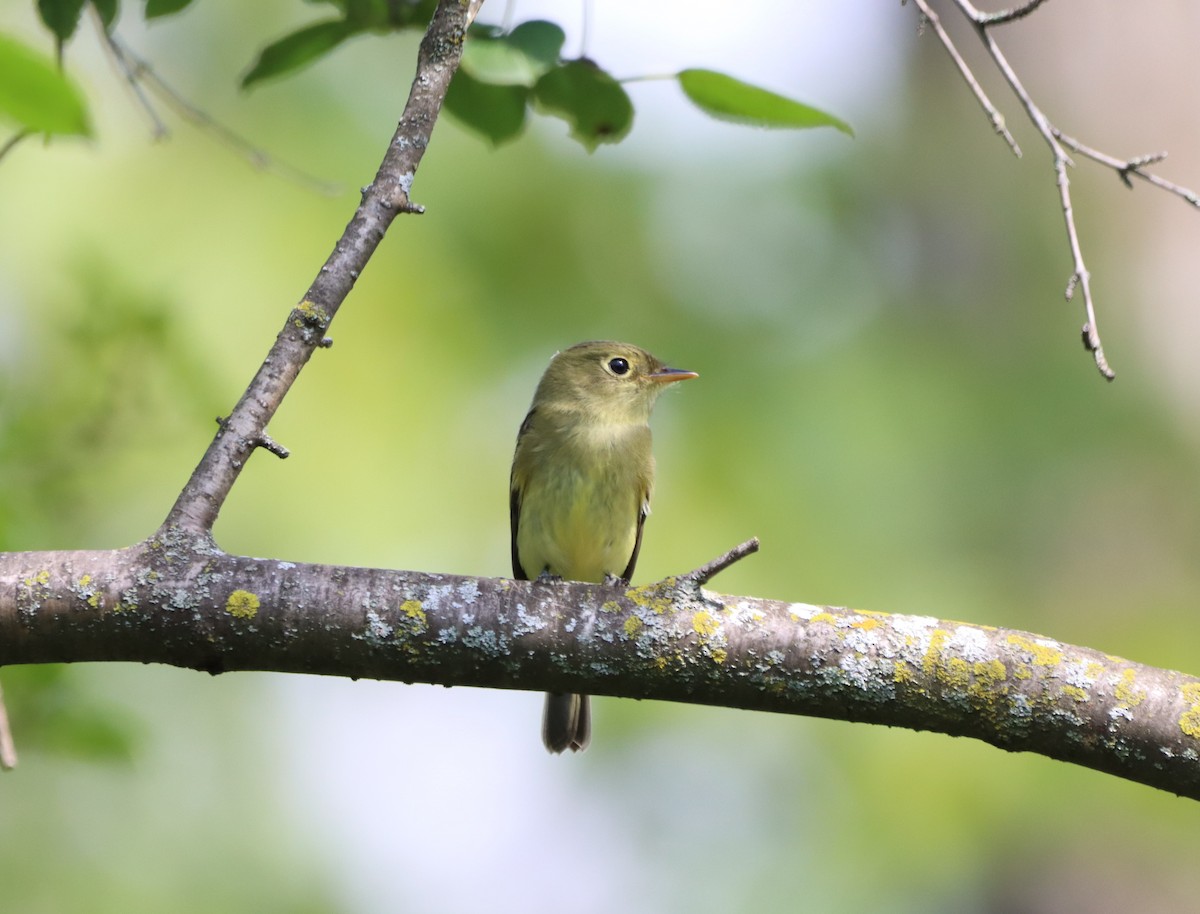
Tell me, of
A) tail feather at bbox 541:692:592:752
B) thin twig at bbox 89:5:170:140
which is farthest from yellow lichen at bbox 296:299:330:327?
tail feather at bbox 541:692:592:752

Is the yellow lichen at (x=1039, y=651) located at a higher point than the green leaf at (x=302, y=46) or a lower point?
lower

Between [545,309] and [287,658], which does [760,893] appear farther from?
[287,658]

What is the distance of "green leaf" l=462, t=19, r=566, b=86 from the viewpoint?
9.27ft

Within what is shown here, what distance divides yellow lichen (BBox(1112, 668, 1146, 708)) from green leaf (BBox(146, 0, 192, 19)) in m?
2.54

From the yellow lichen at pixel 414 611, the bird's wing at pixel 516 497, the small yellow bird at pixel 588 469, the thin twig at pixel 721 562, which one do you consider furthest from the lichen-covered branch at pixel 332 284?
the bird's wing at pixel 516 497

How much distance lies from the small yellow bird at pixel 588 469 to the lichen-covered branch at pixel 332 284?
2695 millimetres

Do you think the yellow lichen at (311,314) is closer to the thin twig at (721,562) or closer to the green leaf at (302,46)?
the green leaf at (302,46)

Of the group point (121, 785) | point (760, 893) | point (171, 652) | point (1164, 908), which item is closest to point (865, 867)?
point (760, 893)

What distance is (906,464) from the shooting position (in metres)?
9.41

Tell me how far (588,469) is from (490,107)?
8.40 feet

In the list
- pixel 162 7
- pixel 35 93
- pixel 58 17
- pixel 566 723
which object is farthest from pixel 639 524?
pixel 35 93

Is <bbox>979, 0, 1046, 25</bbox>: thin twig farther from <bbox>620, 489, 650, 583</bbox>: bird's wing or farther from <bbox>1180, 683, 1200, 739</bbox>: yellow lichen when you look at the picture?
<bbox>620, 489, 650, 583</bbox>: bird's wing

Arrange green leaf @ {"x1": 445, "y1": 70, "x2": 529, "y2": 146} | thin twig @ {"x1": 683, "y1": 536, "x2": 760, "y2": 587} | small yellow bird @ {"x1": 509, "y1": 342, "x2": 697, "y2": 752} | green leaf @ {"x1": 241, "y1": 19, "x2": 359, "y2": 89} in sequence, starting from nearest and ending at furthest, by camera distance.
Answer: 1. thin twig @ {"x1": 683, "y1": 536, "x2": 760, "y2": 587}
2. green leaf @ {"x1": 241, "y1": 19, "x2": 359, "y2": 89}
3. green leaf @ {"x1": 445, "y1": 70, "x2": 529, "y2": 146}
4. small yellow bird @ {"x1": 509, "y1": 342, "x2": 697, "y2": 752}

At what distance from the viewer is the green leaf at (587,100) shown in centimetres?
306
